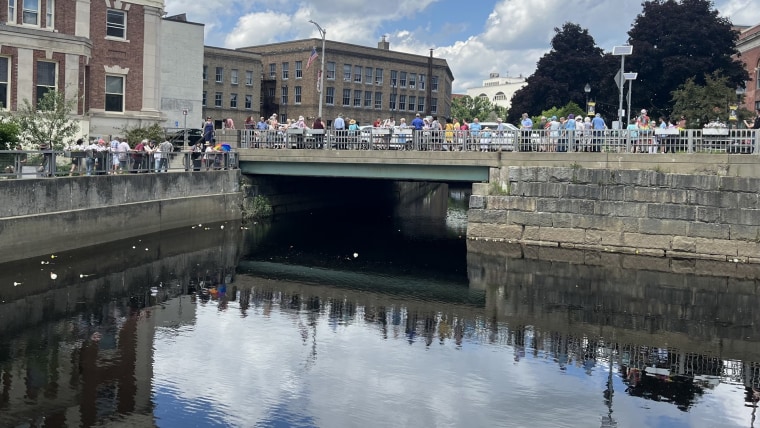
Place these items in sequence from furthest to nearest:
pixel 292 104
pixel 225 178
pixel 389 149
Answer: pixel 292 104, pixel 225 178, pixel 389 149

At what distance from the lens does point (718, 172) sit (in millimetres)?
24453

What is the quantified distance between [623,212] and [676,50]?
34.9m

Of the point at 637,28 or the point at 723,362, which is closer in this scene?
the point at 723,362

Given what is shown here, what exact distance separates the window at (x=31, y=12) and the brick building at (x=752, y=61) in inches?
1812

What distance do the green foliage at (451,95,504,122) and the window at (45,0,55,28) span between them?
78672mm

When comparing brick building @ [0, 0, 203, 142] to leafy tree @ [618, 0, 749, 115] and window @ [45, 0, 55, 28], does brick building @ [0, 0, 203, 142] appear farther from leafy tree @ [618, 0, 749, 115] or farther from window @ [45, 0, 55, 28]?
leafy tree @ [618, 0, 749, 115]

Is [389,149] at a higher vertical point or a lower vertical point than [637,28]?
lower

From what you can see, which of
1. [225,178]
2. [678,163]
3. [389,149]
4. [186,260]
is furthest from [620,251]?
[225,178]

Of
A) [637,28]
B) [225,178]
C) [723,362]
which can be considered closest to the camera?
[723,362]

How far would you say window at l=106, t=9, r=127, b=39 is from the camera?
39.9m

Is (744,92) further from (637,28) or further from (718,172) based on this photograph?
(718,172)

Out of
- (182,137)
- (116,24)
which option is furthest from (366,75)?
(116,24)

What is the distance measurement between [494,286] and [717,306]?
5.41 metres

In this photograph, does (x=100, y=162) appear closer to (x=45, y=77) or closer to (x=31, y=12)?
(x=45, y=77)
